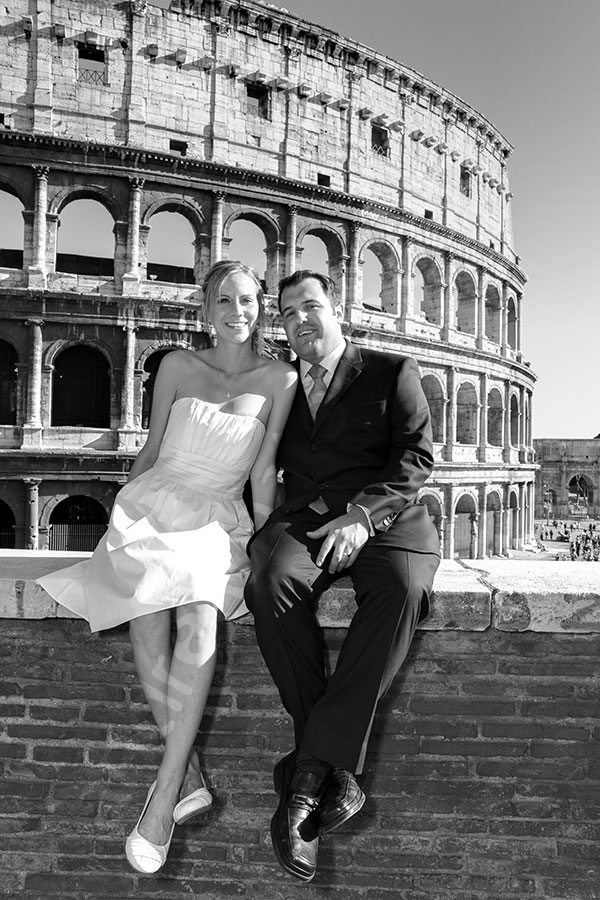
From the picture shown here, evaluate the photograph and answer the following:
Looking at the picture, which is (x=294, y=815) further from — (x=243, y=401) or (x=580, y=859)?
(x=243, y=401)

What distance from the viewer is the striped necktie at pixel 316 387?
9.59 ft

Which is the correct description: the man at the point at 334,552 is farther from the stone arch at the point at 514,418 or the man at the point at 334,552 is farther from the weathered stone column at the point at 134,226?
the stone arch at the point at 514,418

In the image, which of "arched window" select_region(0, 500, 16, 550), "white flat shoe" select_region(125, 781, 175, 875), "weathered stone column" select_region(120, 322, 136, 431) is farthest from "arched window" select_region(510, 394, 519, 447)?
"white flat shoe" select_region(125, 781, 175, 875)

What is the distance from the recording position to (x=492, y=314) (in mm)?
22594

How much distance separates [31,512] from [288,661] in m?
13.3

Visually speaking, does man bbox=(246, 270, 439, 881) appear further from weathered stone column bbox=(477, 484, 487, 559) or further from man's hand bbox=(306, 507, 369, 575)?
weathered stone column bbox=(477, 484, 487, 559)

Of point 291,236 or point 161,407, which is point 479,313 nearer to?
point 291,236

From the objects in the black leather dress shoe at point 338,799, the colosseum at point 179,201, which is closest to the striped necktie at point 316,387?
the black leather dress shoe at point 338,799

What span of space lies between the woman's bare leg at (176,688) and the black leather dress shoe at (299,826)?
416mm

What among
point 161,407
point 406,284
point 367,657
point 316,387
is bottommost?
point 367,657

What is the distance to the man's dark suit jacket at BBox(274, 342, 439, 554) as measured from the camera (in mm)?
2684

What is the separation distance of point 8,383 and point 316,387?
13960 millimetres

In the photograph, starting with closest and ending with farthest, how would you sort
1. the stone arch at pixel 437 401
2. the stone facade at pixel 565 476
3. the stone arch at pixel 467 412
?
the stone arch at pixel 437 401
the stone arch at pixel 467 412
the stone facade at pixel 565 476

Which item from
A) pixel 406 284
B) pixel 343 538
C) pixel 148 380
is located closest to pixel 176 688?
pixel 343 538
